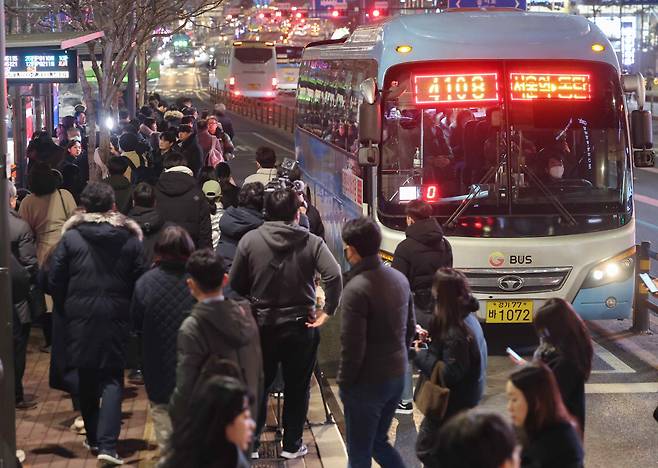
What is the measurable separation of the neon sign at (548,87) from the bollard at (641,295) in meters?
1.80

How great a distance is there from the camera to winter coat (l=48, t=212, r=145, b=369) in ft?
24.3

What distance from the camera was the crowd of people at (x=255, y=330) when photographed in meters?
4.38

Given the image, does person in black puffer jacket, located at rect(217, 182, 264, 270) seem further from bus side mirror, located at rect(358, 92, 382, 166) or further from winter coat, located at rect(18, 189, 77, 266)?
bus side mirror, located at rect(358, 92, 382, 166)

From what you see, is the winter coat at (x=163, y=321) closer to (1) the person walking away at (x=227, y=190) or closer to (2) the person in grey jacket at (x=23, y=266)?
(2) the person in grey jacket at (x=23, y=266)

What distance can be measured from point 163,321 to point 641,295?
706 cm

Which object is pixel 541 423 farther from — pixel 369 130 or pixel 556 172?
pixel 556 172

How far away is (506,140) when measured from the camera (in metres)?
11.3

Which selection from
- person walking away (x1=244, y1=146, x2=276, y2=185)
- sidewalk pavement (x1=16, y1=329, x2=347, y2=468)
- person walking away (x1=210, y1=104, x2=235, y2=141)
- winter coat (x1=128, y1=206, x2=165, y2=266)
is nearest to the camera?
sidewalk pavement (x1=16, y1=329, x2=347, y2=468)

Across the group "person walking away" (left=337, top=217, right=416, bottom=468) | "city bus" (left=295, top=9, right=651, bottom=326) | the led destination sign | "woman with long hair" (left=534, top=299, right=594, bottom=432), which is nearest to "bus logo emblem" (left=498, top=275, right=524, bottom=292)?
"city bus" (left=295, top=9, right=651, bottom=326)

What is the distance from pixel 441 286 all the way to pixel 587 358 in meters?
0.92

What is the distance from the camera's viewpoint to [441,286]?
6.13 m

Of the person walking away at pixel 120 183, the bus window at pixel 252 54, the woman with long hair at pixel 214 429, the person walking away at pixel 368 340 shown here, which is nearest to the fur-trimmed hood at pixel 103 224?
the person walking away at pixel 368 340

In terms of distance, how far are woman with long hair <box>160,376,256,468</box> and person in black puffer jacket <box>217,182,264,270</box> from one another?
179 inches

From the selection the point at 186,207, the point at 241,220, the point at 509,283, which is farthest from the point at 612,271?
the point at 241,220
